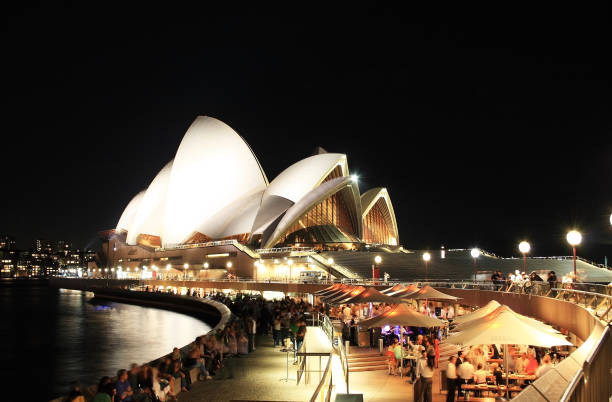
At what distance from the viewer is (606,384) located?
416 cm

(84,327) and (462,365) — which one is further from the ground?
(462,365)

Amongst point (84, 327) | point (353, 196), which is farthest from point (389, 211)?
point (84, 327)

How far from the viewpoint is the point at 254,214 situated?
5781 cm

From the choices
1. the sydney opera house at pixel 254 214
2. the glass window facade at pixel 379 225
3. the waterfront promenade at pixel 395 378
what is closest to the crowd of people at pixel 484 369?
the waterfront promenade at pixel 395 378

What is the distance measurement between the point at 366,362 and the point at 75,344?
1769 cm

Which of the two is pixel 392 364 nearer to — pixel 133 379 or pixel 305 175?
pixel 133 379

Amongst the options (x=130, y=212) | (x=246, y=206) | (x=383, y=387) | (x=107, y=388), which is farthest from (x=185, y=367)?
(x=130, y=212)

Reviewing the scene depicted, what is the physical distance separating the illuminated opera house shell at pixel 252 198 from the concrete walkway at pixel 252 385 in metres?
38.6

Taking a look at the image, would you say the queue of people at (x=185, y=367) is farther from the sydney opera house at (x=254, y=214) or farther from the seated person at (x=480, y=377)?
the sydney opera house at (x=254, y=214)

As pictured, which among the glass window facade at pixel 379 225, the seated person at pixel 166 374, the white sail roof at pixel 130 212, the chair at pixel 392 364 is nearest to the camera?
the seated person at pixel 166 374

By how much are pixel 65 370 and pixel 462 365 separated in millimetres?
15376

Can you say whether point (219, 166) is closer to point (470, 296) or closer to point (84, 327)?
point (84, 327)

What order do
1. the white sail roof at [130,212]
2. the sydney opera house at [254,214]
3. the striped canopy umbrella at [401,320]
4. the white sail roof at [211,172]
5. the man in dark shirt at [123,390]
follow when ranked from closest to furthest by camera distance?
the man in dark shirt at [123,390] → the striped canopy umbrella at [401,320] → the sydney opera house at [254,214] → the white sail roof at [211,172] → the white sail roof at [130,212]

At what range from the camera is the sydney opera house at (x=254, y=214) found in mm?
51488
